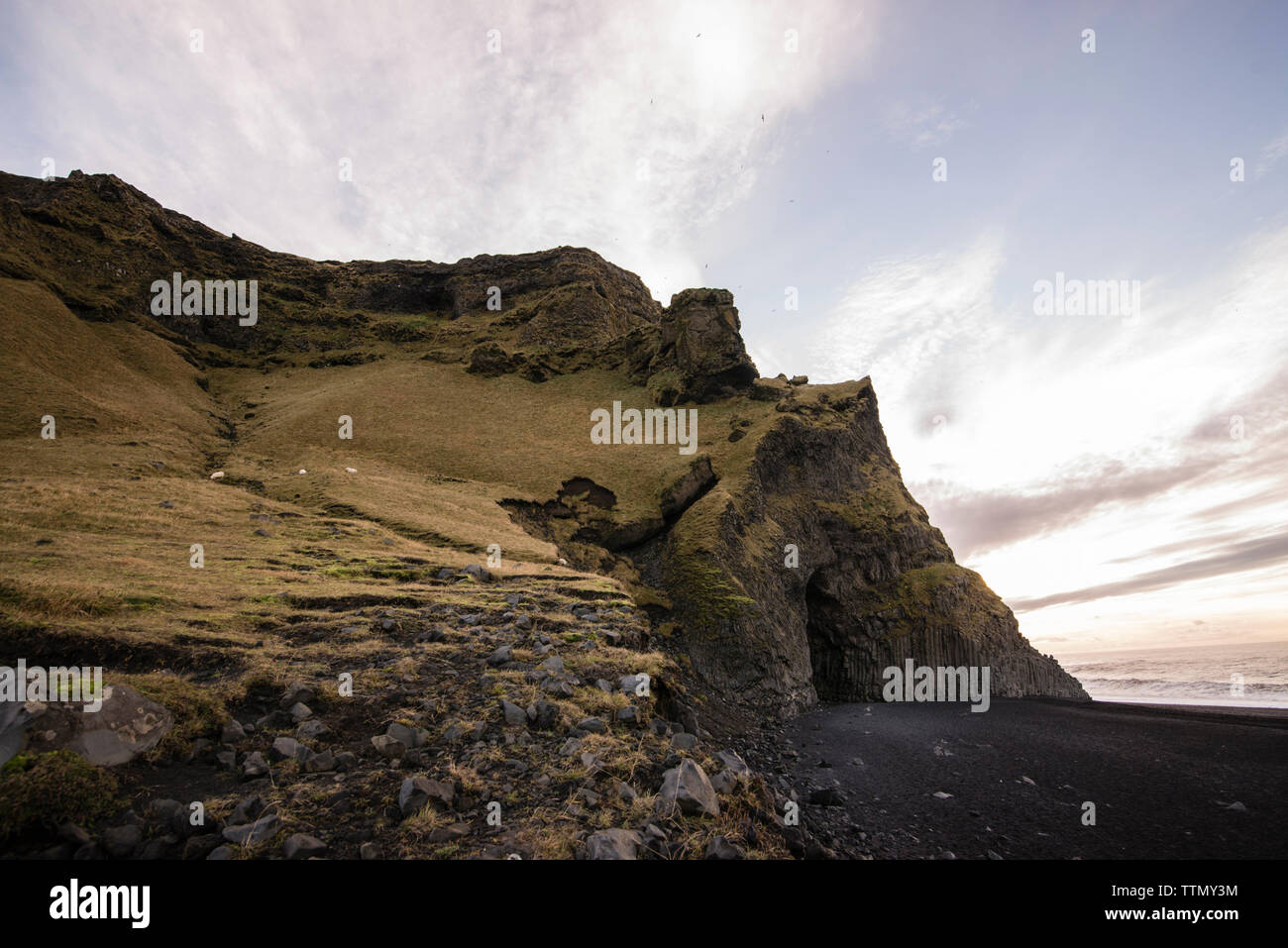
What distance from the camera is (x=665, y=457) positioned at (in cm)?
3959

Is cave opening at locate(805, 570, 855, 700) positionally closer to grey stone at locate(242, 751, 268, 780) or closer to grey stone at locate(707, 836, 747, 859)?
grey stone at locate(707, 836, 747, 859)

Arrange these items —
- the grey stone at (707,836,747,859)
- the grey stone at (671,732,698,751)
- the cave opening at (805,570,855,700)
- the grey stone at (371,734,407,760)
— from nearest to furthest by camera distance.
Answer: the grey stone at (707,836,747,859)
the grey stone at (371,734,407,760)
the grey stone at (671,732,698,751)
the cave opening at (805,570,855,700)

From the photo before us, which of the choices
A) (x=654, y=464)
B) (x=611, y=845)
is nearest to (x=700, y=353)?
(x=654, y=464)

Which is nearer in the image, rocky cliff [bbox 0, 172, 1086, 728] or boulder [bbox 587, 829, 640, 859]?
boulder [bbox 587, 829, 640, 859]

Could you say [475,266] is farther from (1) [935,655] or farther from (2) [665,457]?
(1) [935,655]

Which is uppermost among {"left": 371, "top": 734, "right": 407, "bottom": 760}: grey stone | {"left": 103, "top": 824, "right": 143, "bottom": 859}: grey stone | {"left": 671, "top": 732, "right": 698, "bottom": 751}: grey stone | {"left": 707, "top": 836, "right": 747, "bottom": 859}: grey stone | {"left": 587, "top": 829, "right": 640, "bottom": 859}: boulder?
{"left": 103, "top": 824, "right": 143, "bottom": 859}: grey stone

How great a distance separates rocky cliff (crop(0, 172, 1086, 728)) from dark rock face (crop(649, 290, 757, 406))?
9.1 inches

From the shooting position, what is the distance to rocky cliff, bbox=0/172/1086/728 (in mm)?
28453

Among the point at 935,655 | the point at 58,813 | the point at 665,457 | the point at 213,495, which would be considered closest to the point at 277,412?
the point at 213,495

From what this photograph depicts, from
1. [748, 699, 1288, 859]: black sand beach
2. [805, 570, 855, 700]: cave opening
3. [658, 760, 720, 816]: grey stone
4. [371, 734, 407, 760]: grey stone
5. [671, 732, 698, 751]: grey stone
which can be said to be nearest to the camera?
[658, 760, 720, 816]: grey stone

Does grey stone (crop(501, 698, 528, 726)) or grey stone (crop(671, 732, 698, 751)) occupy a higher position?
grey stone (crop(501, 698, 528, 726))

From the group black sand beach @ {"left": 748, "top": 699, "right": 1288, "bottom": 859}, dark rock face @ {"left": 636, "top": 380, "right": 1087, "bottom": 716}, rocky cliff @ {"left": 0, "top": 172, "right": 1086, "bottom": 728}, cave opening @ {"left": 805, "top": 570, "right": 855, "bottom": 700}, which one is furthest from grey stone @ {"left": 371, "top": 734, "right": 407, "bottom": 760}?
cave opening @ {"left": 805, "top": 570, "right": 855, "bottom": 700}

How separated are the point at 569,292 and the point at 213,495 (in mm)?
68092
